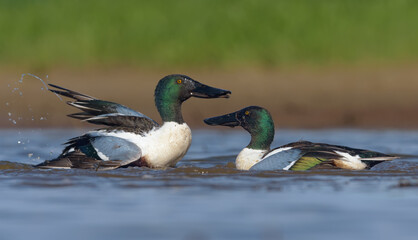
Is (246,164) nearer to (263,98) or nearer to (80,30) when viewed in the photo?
(263,98)

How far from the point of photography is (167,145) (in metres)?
8.16

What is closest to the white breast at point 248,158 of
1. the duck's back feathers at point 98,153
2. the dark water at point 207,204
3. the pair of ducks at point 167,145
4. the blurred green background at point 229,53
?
the pair of ducks at point 167,145

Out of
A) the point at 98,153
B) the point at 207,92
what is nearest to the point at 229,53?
the point at 207,92

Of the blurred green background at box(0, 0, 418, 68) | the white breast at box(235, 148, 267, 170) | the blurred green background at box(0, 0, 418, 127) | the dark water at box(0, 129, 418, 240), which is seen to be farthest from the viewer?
the blurred green background at box(0, 0, 418, 68)

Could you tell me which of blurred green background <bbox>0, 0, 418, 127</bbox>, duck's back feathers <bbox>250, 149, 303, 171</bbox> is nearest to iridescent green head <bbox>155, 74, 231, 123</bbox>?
duck's back feathers <bbox>250, 149, 303, 171</bbox>

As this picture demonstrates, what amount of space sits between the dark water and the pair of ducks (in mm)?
214

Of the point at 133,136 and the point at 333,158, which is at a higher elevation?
the point at 133,136

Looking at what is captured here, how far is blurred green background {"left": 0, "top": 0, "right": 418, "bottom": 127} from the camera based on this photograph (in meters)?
14.0

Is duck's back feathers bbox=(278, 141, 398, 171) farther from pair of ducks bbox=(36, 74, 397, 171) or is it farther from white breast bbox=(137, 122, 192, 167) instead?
white breast bbox=(137, 122, 192, 167)

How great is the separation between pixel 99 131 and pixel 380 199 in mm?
2890

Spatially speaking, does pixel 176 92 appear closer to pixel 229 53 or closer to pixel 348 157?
pixel 348 157

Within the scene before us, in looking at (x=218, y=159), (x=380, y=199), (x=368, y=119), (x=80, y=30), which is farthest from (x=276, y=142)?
(x=380, y=199)

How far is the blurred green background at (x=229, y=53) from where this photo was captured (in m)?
14.0

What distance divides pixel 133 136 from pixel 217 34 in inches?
269
